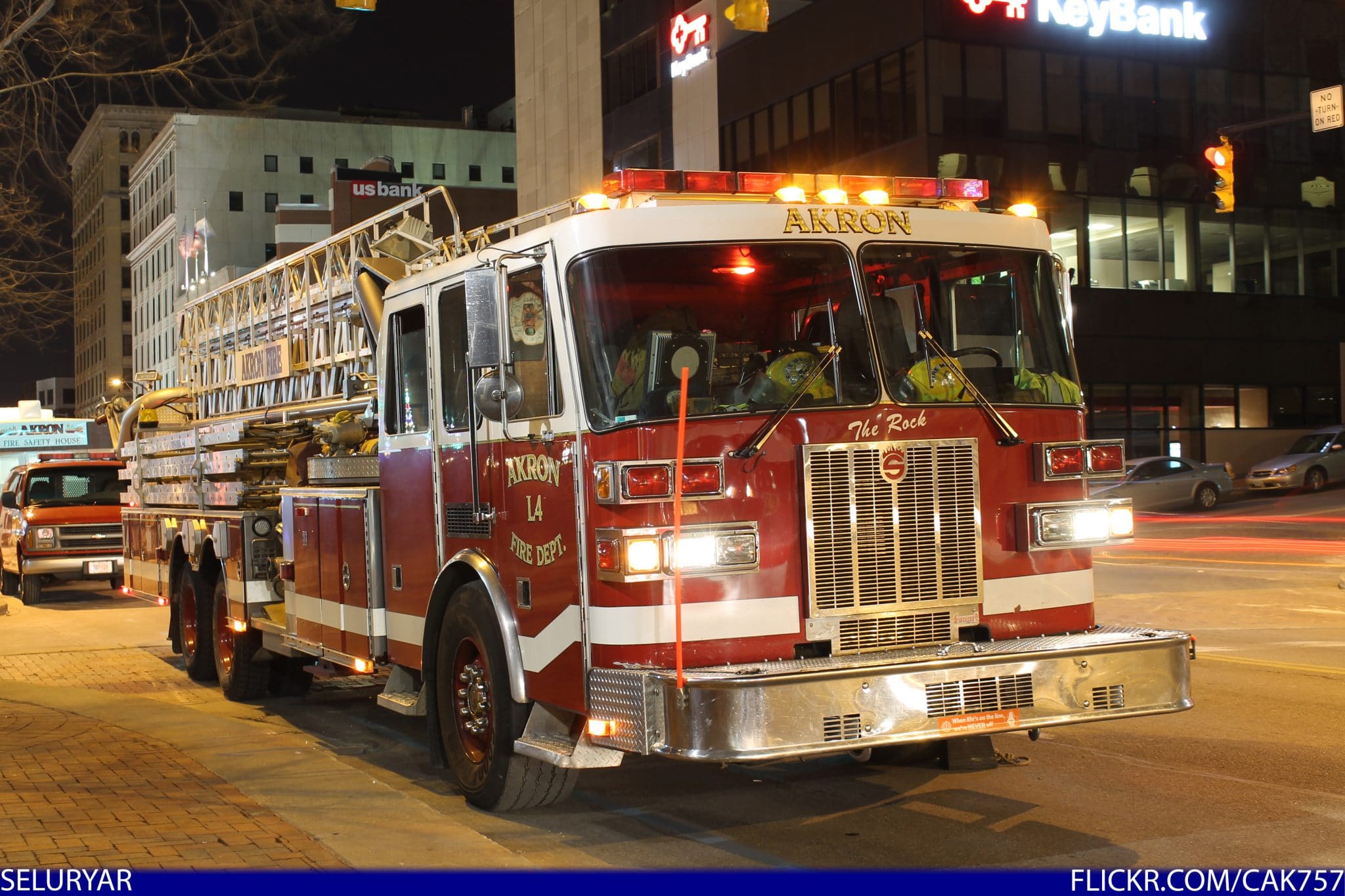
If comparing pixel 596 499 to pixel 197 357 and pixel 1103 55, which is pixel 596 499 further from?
pixel 1103 55

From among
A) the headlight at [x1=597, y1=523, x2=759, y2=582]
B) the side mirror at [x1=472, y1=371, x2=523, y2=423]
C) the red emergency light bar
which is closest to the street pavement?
the headlight at [x1=597, y1=523, x2=759, y2=582]

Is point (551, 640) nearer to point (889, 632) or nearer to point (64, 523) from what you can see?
point (889, 632)

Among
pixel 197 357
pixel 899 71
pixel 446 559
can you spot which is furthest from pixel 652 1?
pixel 446 559

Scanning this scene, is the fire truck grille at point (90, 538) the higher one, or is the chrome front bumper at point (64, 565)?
the fire truck grille at point (90, 538)

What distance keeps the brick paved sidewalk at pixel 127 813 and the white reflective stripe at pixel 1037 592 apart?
3.07 metres

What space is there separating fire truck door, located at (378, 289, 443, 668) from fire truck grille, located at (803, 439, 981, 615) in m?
2.37

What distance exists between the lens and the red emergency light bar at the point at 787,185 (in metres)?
6.63

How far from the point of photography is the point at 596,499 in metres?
6.14

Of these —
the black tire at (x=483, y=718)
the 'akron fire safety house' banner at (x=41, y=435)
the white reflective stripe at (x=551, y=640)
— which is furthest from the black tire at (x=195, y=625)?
the 'akron fire safety house' banner at (x=41, y=435)

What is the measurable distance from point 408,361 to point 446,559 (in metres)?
1.31

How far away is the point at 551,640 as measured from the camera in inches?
257

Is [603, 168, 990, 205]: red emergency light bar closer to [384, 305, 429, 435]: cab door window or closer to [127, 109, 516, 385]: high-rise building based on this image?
[384, 305, 429, 435]: cab door window

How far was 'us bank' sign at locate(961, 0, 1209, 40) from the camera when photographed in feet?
119

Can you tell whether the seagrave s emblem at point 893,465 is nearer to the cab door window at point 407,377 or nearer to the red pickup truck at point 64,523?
the cab door window at point 407,377
